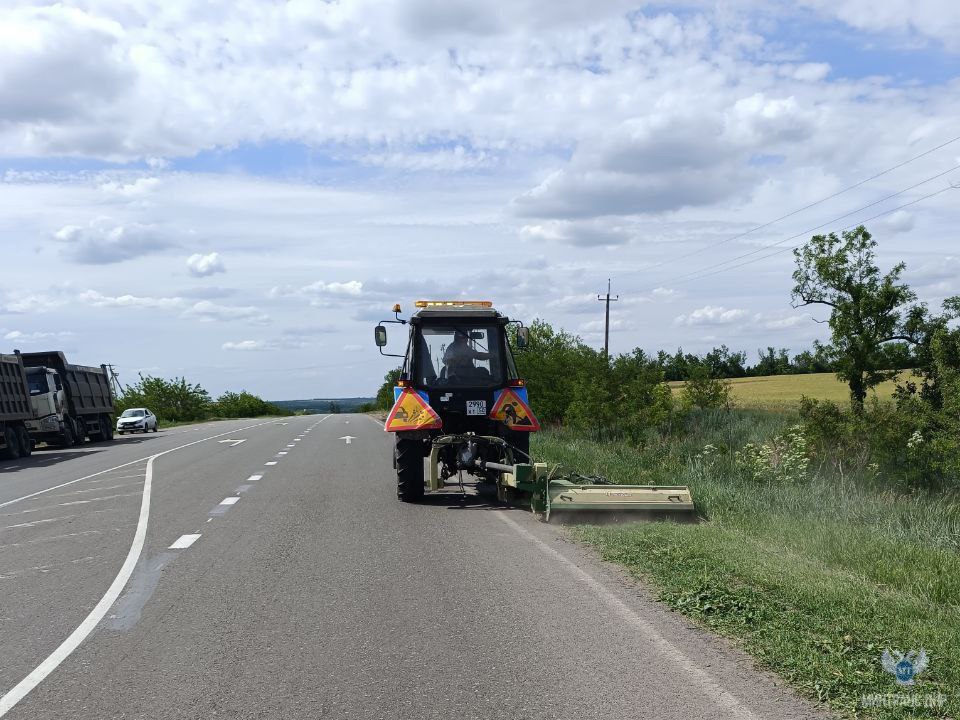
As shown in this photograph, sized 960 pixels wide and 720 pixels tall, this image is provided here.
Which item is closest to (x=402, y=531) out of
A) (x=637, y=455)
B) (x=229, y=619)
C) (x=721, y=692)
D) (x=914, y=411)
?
(x=229, y=619)

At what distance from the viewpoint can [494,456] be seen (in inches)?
554

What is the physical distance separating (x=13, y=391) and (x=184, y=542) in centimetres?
2299

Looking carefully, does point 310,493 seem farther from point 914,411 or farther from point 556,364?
point 556,364

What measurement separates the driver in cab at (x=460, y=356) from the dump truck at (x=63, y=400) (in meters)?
23.0

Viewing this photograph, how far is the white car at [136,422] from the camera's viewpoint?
52188 millimetres

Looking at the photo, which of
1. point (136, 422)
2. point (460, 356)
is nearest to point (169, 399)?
point (136, 422)

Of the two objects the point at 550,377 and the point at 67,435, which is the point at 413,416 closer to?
the point at 550,377

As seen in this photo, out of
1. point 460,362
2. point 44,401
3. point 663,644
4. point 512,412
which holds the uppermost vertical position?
point 44,401

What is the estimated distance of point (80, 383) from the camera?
38094mm

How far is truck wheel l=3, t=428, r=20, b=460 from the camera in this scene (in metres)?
29.0

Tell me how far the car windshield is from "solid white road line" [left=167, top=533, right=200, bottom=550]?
14.7 feet

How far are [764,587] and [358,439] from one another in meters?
28.2

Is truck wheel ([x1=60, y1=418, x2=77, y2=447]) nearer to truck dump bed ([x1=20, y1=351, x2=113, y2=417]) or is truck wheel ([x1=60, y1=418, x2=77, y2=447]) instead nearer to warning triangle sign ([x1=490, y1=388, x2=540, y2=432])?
truck dump bed ([x1=20, y1=351, x2=113, y2=417])

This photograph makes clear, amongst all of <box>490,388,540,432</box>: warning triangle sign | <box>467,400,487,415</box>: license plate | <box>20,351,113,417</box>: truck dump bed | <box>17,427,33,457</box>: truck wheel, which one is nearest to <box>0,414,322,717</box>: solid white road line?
<box>467,400,487,415</box>: license plate
